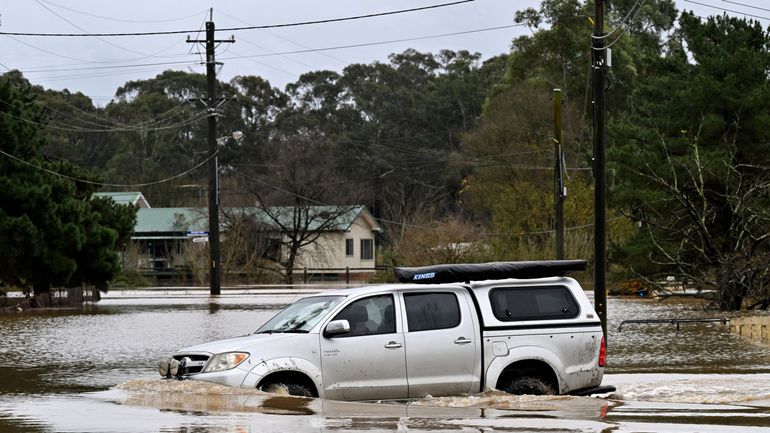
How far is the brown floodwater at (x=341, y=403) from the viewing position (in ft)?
39.9

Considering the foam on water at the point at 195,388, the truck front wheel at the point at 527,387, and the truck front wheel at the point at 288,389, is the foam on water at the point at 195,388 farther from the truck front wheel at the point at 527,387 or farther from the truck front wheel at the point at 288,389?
the truck front wheel at the point at 527,387

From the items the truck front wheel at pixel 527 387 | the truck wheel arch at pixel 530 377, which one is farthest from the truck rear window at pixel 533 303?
the truck front wheel at pixel 527 387

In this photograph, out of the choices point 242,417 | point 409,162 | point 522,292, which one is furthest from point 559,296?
point 409,162

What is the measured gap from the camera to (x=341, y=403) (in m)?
13.4

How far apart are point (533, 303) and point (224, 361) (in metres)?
3.76

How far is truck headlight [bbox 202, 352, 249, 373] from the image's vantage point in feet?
43.8

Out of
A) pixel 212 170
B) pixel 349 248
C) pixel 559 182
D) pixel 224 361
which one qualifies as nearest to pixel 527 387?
pixel 224 361

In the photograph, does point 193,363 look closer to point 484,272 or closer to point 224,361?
point 224,361

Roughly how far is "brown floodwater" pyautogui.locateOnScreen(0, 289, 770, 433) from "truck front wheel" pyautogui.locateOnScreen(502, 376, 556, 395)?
29 cm

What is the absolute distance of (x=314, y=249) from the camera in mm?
80688

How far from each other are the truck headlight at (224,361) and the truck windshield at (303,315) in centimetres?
84

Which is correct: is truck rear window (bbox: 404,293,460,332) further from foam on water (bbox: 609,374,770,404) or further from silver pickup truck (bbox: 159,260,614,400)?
foam on water (bbox: 609,374,770,404)

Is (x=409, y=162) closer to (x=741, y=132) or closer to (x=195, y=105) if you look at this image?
(x=195, y=105)

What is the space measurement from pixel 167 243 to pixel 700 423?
72.4m
